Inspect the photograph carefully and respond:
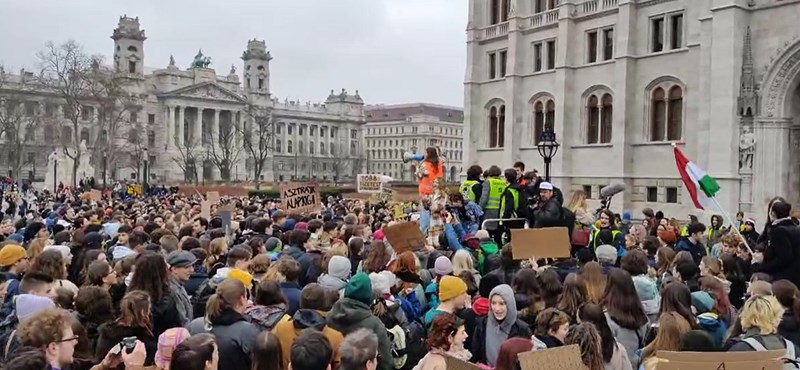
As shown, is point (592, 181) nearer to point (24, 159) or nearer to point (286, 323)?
point (286, 323)

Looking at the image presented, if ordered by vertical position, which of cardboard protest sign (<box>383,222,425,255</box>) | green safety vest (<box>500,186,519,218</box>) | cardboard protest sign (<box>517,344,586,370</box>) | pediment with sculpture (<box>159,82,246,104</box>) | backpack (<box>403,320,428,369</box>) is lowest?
backpack (<box>403,320,428,369</box>)

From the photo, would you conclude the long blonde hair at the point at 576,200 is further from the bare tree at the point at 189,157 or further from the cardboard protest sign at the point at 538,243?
the bare tree at the point at 189,157

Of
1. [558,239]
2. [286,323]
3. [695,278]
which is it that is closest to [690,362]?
[286,323]

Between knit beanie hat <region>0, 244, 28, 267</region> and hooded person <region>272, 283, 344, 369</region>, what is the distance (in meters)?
3.66

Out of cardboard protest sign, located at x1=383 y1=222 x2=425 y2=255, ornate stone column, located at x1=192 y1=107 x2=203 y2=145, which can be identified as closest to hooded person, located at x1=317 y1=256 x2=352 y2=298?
cardboard protest sign, located at x1=383 y1=222 x2=425 y2=255

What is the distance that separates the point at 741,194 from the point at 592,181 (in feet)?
27.2

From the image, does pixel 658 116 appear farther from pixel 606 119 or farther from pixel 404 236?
pixel 404 236

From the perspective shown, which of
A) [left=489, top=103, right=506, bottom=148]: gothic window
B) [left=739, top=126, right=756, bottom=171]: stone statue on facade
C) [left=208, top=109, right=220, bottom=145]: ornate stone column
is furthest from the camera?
[left=208, top=109, right=220, bottom=145]: ornate stone column

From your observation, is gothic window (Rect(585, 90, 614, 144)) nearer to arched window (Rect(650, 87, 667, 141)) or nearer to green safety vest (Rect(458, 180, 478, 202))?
arched window (Rect(650, 87, 667, 141))

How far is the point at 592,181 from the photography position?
33344 millimetres

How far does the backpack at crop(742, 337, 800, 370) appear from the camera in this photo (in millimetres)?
4816

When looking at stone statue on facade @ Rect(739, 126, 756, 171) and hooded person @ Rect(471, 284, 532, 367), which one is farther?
stone statue on facade @ Rect(739, 126, 756, 171)

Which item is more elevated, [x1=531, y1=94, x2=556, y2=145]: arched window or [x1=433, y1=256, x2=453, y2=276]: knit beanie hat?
[x1=531, y1=94, x2=556, y2=145]: arched window

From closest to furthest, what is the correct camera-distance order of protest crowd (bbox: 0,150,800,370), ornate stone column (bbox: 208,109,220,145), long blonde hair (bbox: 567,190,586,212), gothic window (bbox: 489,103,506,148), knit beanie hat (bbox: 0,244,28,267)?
protest crowd (bbox: 0,150,800,370) → knit beanie hat (bbox: 0,244,28,267) → long blonde hair (bbox: 567,190,586,212) → gothic window (bbox: 489,103,506,148) → ornate stone column (bbox: 208,109,220,145)
